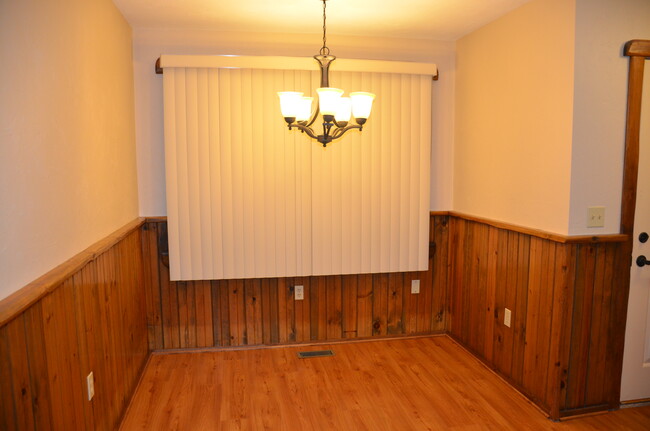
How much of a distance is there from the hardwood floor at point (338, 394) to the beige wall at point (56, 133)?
1144 millimetres

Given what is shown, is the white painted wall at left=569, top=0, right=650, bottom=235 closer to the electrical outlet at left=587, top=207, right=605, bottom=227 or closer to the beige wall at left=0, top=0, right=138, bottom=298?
the electrical outlet at left=587, top=207, right=605, bottom=227

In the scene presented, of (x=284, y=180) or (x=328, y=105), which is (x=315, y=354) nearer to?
(x=284, y=180)

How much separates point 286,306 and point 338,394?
940 mm

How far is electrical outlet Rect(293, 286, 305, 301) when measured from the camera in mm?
3643

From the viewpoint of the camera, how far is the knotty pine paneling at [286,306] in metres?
3.48

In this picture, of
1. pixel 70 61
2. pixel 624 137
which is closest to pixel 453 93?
pixel 624 137

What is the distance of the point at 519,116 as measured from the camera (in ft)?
9.48

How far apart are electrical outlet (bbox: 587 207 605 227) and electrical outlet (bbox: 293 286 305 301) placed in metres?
2.07

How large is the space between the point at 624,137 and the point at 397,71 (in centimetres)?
159

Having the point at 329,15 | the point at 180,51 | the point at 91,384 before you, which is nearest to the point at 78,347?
the point at 91,384

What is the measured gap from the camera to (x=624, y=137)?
8.29 feet

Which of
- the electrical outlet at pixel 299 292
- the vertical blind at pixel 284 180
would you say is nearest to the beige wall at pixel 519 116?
the vertical blind at pixel 284 180

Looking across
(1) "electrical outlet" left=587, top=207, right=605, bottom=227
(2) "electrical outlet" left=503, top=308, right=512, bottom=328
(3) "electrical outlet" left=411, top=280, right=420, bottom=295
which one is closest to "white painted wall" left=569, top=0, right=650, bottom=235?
(1) "electrical outlet" left=587, top=207, right=605, bottom=227

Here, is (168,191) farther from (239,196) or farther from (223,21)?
(223,21)
